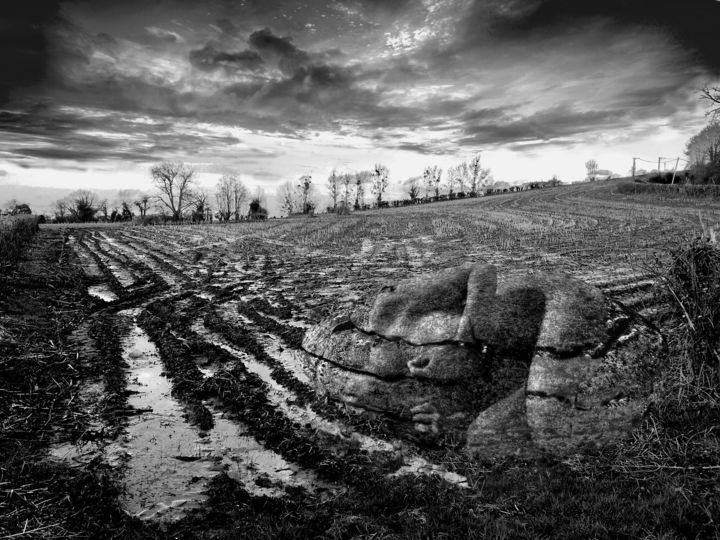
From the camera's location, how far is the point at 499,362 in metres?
5.51

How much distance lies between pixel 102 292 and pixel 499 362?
38.5ft

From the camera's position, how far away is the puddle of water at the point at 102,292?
1179 cm

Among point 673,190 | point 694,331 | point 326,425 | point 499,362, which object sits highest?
point 673,190

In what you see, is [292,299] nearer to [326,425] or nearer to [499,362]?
[326,425]

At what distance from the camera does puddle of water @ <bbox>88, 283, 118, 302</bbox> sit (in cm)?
1179

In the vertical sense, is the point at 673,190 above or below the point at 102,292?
above

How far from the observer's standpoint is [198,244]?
2511 centimetres

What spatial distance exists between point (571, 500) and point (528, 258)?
1359 centimetres

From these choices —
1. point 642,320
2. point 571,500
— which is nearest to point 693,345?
point 642,320

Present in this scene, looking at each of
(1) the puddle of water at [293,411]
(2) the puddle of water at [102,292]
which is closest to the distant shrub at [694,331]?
(1) the puddle of water at [293,411]

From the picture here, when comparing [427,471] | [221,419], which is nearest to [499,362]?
[427,471]

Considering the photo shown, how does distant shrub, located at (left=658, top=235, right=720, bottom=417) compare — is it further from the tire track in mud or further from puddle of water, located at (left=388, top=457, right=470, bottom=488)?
puddle of water, located at (left=388, top=457, right=470, bottom=488)

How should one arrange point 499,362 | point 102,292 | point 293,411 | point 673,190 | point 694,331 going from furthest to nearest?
1. point 673,190
2. point 102,292
3. point 293,411
4. point 499,362
5. point 694,331

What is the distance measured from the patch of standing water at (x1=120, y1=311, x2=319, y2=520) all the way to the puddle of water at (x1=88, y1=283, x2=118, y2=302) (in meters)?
6.59
